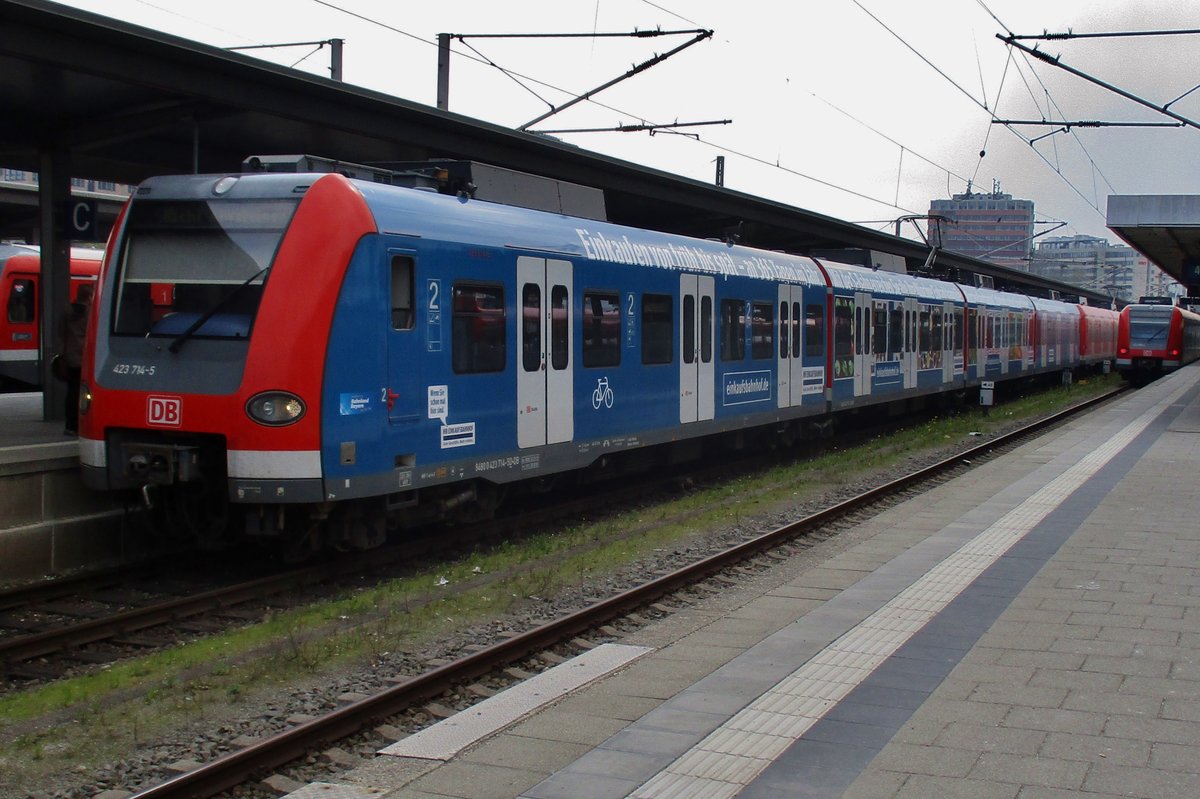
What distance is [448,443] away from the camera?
10.3 metres

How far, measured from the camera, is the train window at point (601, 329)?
41.0ft

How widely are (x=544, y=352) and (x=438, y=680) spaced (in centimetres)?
554

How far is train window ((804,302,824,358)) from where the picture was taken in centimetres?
1867

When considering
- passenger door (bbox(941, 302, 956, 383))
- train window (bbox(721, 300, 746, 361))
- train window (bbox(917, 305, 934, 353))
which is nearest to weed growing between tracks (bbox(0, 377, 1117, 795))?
train window (bbox(721, 300, 746, 361))

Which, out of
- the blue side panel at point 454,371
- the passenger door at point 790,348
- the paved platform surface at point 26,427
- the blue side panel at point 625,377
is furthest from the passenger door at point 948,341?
the paved platform surface at point 26,427

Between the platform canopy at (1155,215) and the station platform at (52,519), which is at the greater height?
the platform canopy at (1155,215)

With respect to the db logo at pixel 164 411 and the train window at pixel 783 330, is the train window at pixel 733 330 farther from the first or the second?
the db logo at pixel 164 411

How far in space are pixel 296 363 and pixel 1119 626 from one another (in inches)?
228

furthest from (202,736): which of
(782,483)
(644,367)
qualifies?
(782,483)

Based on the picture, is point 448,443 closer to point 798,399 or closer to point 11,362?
point 798,399

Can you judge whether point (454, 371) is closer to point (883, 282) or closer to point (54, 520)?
point (54, 520)

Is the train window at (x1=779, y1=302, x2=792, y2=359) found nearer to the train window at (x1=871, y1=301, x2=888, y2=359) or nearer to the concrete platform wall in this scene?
the train window at (x1=871, y1=301, x2=888, y2=359)

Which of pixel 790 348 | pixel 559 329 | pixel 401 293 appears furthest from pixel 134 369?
pixel 790 348

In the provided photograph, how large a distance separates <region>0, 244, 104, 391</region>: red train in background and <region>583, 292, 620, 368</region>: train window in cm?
1381
